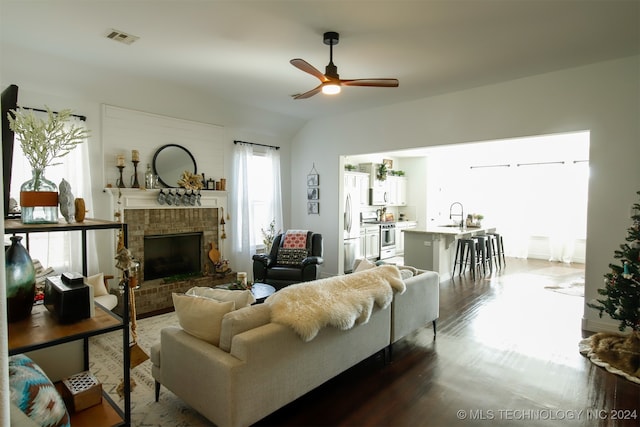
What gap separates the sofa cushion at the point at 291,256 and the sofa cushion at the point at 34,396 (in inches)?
168

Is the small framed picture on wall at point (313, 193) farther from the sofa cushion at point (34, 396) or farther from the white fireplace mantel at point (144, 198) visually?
the sofa cushion at point (34, 396)

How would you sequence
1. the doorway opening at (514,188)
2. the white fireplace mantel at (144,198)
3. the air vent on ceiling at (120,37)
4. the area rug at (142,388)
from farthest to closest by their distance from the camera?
the doorway opening at (514,188), the white fireplace mantel at (144,198), the air vent on ceiling at (120,37), the area rug at (142,388)

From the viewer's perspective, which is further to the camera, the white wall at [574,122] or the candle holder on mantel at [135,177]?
the candle holder on mantel at [135,177]

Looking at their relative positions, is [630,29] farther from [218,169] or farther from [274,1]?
[218,169]

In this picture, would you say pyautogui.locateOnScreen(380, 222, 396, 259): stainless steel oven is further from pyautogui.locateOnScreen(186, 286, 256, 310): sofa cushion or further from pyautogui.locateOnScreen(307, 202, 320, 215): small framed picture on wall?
pyautogui.locateOnScreen(186, 286, 256, 310): sofa cushion

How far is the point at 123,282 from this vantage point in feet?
5.31

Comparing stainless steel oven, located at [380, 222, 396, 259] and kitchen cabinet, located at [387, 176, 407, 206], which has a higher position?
kitchen cabinet, located at [387, 176, 407, 206]

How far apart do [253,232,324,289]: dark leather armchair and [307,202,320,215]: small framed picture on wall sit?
943 millimetres

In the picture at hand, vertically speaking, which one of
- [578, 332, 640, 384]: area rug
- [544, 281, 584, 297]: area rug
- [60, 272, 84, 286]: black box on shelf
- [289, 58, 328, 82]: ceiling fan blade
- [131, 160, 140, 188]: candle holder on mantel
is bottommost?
[578, 332, 640, 384]: area rug

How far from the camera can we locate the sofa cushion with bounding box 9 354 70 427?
126 cm

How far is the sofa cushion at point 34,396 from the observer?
4.14 ft

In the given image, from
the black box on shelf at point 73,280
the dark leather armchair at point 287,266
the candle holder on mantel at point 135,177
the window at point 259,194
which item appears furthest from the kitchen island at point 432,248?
the black box on shelf at point 73,280

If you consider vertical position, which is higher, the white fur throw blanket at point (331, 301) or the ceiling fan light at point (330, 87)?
the ceiling fan light at point (330, 87)

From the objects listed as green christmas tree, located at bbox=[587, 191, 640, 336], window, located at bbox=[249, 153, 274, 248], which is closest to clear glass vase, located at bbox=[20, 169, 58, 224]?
green christmas tree, located at bbox=[587, 191, 640, 336]
